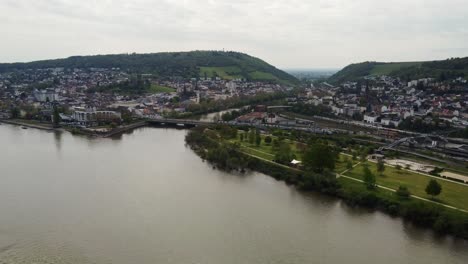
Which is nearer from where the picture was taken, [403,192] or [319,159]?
[403,192]

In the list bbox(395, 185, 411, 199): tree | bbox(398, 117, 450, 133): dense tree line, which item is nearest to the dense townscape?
bbox(398, 117, 450, 133): dense tree line

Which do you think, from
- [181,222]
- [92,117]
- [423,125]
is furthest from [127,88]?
[181,222]

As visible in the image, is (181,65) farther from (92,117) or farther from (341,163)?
(341,163)

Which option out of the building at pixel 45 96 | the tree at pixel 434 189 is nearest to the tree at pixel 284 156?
the tree at pixel 434 189

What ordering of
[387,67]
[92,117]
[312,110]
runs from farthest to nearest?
[387,67]
[312,110]
[92,117]

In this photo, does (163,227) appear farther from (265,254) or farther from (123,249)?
(265,254)

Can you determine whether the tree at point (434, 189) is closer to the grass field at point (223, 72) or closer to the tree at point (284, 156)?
the tree at point (284, 156)

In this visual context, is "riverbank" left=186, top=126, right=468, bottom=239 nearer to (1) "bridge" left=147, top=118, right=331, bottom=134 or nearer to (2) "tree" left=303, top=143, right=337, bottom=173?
(2) "tree" left=303, top=143, right=337, bottom=173
